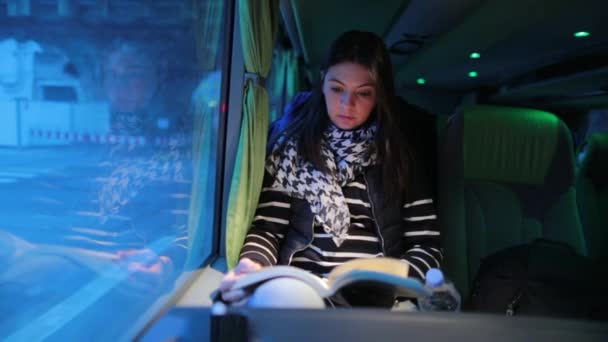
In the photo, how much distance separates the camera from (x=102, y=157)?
1.76 metres

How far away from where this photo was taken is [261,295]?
3.69ft

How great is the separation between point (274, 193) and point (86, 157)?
2.35 ft

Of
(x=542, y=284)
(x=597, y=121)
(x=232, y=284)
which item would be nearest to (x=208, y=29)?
(x=232, y=284)

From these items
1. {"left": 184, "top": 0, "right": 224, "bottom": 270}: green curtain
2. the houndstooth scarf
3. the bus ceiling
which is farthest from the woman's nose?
the bus ceiling

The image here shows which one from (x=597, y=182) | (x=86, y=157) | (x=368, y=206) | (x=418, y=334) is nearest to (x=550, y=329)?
(x=418, y=334)

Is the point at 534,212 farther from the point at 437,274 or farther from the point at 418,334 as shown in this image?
the point at 418,334

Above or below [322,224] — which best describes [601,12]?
above

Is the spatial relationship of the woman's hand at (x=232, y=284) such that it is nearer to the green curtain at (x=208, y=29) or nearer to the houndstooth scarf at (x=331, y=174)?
the houndstooth scarf at (x=331, y=174)

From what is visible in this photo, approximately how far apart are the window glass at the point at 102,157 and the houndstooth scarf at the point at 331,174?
558 mm

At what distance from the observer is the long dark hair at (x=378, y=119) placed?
1.66 m

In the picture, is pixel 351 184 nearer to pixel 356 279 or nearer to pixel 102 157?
pixel 356 279

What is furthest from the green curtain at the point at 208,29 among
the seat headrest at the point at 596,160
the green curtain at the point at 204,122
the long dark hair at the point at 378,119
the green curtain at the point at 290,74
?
the green curtain at the point at 290,74

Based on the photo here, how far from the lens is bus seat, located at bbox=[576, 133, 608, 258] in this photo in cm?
247

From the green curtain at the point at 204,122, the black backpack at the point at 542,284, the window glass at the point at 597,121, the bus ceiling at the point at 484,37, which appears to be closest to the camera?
the black backpack at the point at 542,284
